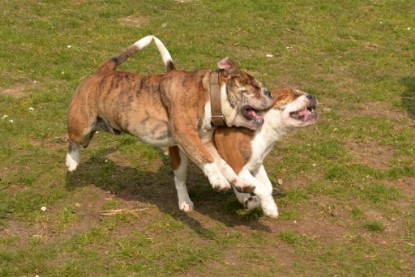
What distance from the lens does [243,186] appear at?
5961 mm

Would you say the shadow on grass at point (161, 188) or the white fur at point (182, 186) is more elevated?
the white fur at point (182, 186)

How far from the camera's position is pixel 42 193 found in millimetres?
7113

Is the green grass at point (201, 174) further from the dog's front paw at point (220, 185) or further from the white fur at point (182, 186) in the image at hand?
the dog's front paw at point (220, 185)

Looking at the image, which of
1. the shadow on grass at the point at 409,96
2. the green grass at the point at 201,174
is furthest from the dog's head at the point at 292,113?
the shadow on grass at the point at 409,96

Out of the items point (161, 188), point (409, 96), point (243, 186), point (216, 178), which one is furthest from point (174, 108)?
point (409, 96)

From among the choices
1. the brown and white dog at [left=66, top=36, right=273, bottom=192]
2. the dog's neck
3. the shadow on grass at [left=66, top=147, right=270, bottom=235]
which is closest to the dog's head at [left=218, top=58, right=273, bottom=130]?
the brown and white dog at [left=66, top=36, right=273, bottom=192]

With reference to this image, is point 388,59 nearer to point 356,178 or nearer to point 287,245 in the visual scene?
point 356,178

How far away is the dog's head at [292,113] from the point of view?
6230 millimetres

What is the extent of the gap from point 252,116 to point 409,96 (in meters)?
4.79

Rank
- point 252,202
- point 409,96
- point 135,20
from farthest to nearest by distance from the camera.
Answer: point 135,20, point 409,96, point 252,202

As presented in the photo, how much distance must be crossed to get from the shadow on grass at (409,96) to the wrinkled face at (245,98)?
13.0ft

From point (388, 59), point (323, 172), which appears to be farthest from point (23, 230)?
point (388, 59)

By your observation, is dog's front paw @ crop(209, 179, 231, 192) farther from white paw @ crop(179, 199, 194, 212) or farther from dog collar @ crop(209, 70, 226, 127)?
white paw @ crop(179, 199, 194, 212)

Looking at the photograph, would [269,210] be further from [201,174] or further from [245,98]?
[201,174]
